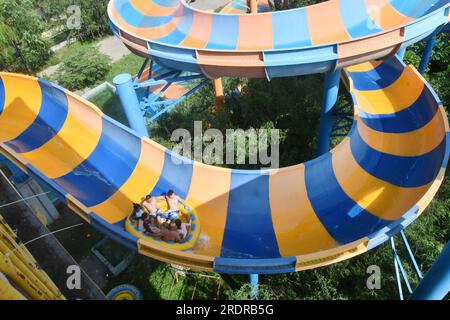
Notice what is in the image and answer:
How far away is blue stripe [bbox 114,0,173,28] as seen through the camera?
947cm

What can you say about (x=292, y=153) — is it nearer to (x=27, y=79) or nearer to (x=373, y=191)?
(x=373, y=191)

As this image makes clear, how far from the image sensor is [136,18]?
979 centimetres

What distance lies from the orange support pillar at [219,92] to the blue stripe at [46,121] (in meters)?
4.52

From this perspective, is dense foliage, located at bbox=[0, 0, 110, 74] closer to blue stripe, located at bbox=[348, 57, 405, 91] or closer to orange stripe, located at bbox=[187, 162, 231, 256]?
orange stripe, located at bbox=[187, 162, 231, 256]

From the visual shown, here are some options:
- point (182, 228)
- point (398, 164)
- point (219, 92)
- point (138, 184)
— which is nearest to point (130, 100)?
A: point (138, 184)

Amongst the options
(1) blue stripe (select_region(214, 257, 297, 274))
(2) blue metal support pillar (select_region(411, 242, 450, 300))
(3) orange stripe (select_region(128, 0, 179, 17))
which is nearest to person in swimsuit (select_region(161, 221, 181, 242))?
(1) blue stripe (select_region(214, 257, 297, 274))

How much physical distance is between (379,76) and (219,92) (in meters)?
4.54

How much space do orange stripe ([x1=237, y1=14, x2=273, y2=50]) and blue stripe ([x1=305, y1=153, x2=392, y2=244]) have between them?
9.66 feet

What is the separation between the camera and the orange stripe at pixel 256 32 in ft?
26.6

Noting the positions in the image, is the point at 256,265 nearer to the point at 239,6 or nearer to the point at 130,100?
the point at 130,100

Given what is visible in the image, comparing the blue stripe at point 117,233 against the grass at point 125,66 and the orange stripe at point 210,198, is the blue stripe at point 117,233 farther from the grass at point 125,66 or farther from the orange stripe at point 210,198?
the grass at point 125,66

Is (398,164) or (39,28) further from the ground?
(398,164)

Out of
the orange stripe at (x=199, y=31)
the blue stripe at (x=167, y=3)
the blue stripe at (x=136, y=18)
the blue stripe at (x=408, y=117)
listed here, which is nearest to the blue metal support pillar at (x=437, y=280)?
the blue stripe at (x=408, y=117)

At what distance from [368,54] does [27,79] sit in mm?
7131
